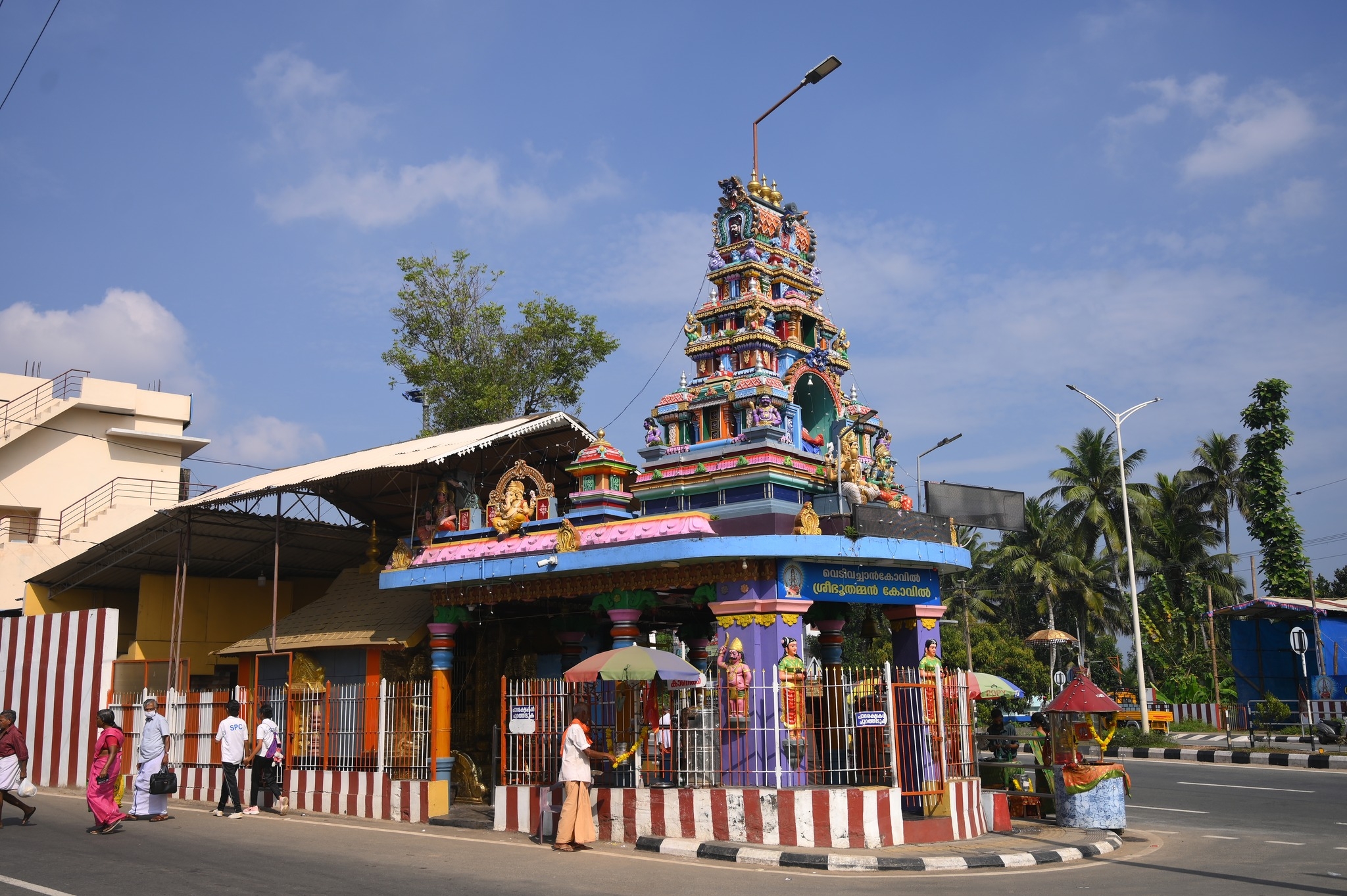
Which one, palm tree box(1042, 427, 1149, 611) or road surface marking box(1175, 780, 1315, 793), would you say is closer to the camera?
road surface marking box(1175, 780, 1315, 793)

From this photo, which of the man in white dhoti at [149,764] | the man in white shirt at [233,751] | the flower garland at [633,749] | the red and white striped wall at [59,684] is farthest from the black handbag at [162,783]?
the red and white striped wall at [59,684]

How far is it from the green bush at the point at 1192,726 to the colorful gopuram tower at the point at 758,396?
2011 centimetres

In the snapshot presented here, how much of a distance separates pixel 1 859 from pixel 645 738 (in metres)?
6.80

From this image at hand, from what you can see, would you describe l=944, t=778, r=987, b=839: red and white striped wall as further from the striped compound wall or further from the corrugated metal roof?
the corrugated metal roof

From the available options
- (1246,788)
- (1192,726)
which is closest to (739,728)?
(1246,788)

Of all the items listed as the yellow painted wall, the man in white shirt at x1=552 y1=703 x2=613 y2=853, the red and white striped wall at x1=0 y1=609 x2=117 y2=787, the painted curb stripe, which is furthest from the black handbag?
the yellow painted wall

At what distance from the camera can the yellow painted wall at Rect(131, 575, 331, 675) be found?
2494 cm

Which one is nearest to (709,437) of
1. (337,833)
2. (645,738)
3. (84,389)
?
(645,738)

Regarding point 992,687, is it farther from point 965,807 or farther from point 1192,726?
point 1192,726

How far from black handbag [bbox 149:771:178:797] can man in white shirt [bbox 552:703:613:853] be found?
5.76 meters

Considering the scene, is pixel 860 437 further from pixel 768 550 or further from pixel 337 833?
pixel 337 833

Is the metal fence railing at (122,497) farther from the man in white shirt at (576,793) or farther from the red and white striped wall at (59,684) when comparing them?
the man in white shirt at (576,793)

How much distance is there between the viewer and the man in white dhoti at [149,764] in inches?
586

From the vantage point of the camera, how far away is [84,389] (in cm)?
3284
